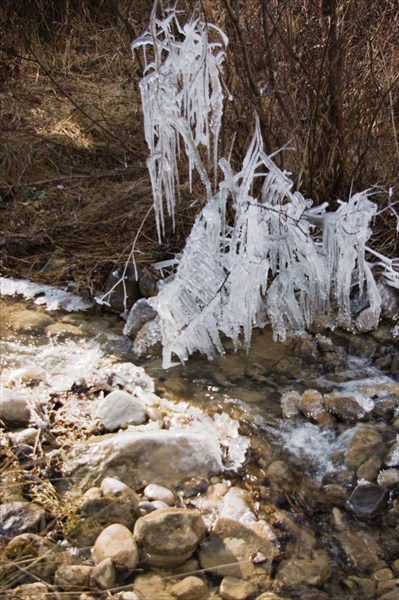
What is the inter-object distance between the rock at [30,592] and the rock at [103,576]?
152 millimetres

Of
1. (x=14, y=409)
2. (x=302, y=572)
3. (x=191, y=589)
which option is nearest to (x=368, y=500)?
(x=302, y=572)

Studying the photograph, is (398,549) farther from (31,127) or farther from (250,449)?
(31,127)

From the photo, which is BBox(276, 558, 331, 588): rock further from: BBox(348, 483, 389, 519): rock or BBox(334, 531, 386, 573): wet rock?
BBox(348, 483, 389, 519): rock

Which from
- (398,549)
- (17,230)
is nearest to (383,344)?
(398,549)

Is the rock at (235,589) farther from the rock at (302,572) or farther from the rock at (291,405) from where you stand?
the rock at (291,405)

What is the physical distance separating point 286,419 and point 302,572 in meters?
0.91

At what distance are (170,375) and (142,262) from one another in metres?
0.95

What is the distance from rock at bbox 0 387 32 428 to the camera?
3.08 meters

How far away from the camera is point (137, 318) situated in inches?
158

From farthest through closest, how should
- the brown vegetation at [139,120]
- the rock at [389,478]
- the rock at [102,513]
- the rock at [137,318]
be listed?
the rock at [137,318]
the brown vegetation at [139,120]
the rock at [389,478]
the rock at [102,513]

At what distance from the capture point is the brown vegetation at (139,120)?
373 cm

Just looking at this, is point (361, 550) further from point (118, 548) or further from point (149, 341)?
point (149, 341)

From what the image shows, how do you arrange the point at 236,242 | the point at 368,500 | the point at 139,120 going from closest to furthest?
1. the point at 368,500
2. the point at 236,242
3. the point at 139,120

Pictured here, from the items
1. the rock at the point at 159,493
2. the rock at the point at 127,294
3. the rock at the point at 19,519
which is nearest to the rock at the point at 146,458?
the rock at the point at 159,493
